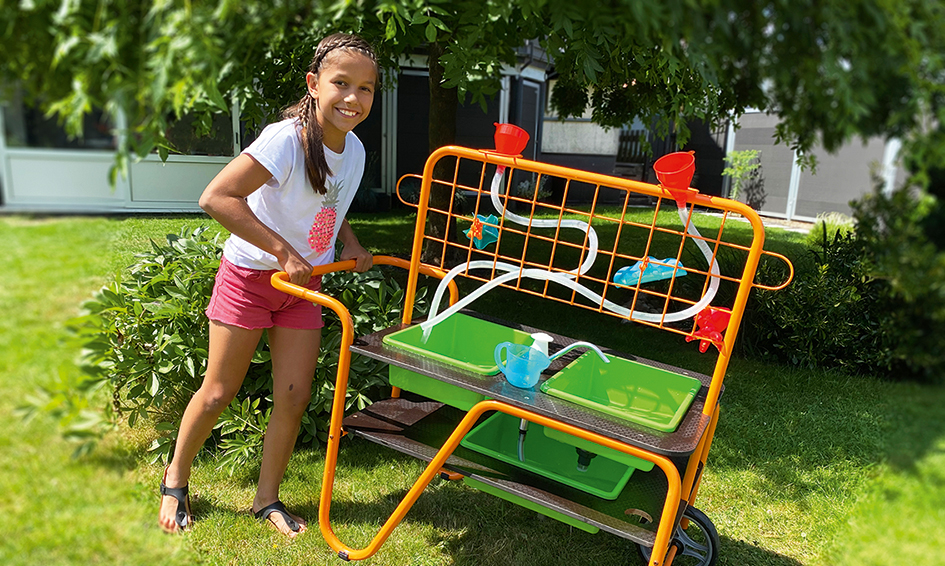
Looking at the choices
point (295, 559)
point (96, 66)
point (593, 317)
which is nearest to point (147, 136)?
point (96, 66)

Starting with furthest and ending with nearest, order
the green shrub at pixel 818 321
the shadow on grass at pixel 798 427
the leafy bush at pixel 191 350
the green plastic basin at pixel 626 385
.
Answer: the green shrub at pixel 818 321
the shadow on grass at pixel 798 427
the leafy bush at pixel 191 350
the green plastic basin at pixel 626 385

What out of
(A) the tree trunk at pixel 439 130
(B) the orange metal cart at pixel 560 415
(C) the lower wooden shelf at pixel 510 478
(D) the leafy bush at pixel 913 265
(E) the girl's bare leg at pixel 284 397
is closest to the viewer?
(D) the leafy bush at pixel 913 265

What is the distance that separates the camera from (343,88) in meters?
2.06

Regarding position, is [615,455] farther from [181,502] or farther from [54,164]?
[181,502]

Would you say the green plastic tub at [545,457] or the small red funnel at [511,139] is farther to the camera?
the green plastic tub at [545,457]

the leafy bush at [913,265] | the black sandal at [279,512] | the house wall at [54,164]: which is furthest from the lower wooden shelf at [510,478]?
the house wall at [54,164]

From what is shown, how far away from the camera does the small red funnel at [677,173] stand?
173 cm

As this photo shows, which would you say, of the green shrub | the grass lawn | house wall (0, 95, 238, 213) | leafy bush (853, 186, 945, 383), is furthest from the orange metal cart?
the green shrub

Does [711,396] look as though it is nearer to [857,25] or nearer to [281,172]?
[857,25]

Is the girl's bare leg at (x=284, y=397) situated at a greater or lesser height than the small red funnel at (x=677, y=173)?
lesser

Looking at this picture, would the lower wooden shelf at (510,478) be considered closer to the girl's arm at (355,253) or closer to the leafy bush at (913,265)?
the girl's arm at (355,253)

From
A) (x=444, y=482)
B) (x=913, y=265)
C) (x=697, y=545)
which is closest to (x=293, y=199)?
(x=444, y=482)

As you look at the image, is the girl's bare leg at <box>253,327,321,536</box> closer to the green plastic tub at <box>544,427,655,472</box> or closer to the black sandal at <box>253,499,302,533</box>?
the black sandal at <box>253,499,302,533</box>

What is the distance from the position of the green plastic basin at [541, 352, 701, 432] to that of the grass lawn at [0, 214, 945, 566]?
23.0 inches
